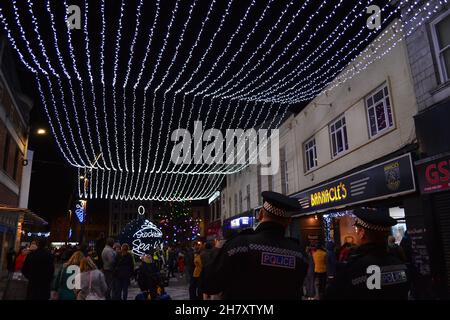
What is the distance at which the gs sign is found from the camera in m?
8.53

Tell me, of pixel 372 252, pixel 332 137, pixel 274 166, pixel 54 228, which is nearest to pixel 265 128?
pixel 274 166

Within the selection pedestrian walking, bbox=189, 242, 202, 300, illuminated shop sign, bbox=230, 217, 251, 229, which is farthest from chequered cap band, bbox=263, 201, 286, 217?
illuminated shop sign, bbox=230, 217, 251, 229

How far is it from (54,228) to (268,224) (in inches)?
2876

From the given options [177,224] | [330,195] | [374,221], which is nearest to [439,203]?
[330,195]

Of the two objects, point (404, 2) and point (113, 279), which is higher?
point (404, 2)

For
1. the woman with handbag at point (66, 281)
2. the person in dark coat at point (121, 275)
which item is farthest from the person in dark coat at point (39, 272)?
the person in dark coat at point (121, 275)

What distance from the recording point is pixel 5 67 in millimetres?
16562

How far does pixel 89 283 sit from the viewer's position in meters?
5.76

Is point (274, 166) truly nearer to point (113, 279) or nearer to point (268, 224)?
point (113, 279)

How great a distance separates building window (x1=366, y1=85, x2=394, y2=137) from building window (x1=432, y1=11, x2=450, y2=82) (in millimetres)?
2086

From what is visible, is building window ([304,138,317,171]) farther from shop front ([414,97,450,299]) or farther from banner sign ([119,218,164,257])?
banner sign ([119,218,164,257])

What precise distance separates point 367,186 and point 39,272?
975cm

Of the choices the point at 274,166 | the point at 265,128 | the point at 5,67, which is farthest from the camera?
the point at 265,128

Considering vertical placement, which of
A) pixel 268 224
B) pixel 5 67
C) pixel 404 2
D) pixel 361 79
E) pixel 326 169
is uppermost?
pixel 5 67
